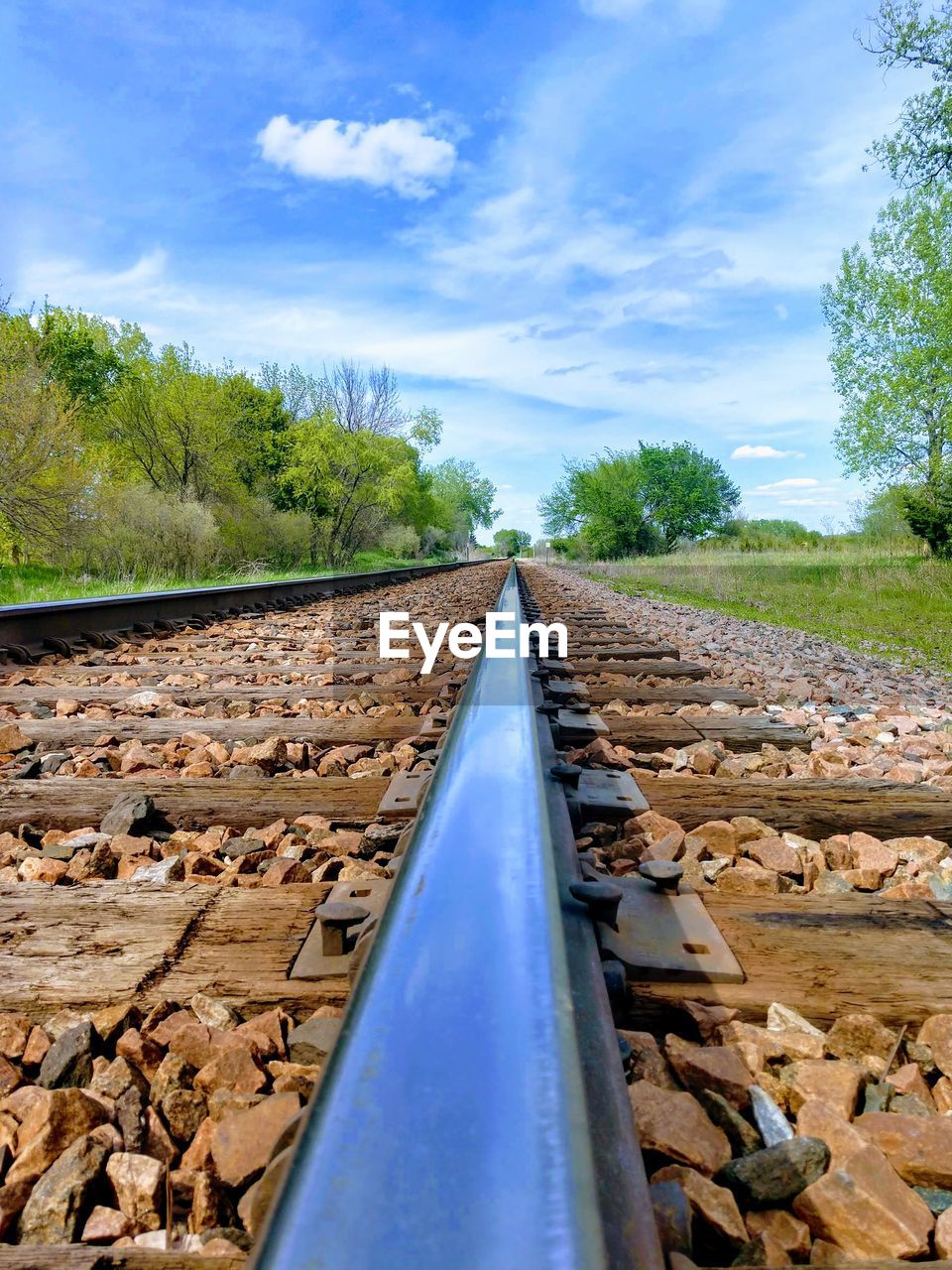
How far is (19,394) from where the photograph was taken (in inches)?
554

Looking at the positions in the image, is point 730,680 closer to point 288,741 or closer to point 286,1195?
point 288,741

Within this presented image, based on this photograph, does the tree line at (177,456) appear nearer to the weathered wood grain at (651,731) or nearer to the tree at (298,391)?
the tree at (298,391)

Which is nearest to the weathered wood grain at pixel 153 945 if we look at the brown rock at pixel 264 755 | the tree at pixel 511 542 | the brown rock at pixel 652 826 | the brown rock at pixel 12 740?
the brown rock at pixel 652 826

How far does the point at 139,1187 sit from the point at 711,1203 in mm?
560

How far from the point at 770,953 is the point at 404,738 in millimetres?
1387

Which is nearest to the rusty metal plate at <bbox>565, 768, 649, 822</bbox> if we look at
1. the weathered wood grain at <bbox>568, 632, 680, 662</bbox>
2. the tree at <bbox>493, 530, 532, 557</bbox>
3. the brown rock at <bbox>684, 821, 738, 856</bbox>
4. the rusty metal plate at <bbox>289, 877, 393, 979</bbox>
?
the brown rock at <bbox>684, 821, 738, 856</bbox>

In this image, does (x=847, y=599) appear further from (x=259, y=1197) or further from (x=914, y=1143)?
(x=259, y=1197)

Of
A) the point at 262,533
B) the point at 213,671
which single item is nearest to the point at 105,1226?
the point at 213,671

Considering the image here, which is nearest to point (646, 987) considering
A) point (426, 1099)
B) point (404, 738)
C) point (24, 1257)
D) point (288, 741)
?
point (426, 1099)

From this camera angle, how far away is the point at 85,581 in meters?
12.2

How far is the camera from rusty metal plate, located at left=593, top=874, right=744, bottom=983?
1.04 metres

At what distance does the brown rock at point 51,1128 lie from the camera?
0.79 m

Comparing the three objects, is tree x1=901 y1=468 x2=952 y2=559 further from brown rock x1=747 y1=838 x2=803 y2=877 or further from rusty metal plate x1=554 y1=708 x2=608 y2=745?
brown rock x1=747 y1=838 x2=803 y2=877

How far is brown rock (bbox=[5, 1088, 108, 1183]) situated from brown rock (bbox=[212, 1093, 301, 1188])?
0.55 ft
